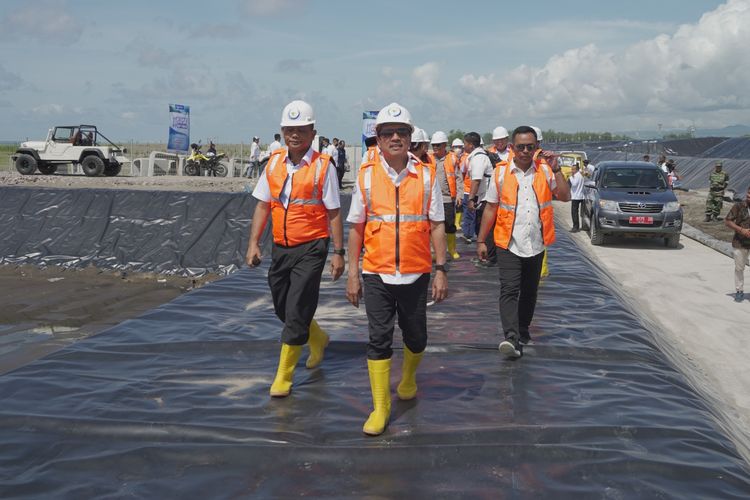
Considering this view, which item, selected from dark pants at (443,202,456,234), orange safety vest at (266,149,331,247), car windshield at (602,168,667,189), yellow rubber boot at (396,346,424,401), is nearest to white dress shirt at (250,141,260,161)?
car windshield at (602,168,667,189)

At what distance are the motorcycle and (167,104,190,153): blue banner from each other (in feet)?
2.36

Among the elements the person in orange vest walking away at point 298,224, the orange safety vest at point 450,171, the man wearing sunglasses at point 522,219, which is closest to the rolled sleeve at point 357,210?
the person in orange vest walking away at point 298,224

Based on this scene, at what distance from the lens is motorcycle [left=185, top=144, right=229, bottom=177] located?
33.1m

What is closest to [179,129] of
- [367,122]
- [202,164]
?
[202,164]

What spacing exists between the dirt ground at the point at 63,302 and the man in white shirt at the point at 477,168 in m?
4.79

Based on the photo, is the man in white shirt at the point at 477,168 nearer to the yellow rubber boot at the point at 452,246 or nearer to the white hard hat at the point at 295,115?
the yellow rubber boot at the point at 452,246

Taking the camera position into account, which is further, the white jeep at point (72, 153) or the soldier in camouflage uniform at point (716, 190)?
the white jeep at point (72, 153)

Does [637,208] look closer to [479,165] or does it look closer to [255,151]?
[479,165]

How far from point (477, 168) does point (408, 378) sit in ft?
20.9

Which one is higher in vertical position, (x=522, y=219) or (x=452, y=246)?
(x=522, y=219)

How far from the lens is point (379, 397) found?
4.28m

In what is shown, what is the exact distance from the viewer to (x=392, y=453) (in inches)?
152

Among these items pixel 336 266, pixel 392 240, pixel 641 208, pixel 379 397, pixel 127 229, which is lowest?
pixel 127 229

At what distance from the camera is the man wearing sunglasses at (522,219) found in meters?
5.91
